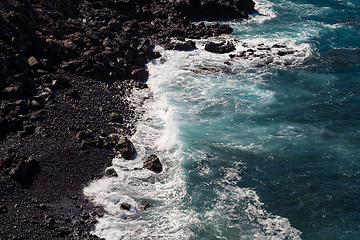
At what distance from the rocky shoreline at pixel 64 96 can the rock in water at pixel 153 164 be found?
10.0ft

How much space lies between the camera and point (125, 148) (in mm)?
25125

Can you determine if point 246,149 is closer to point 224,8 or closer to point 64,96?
point 64,96

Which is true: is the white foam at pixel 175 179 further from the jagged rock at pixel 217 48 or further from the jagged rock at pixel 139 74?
the jagged rock at pixel 217 48

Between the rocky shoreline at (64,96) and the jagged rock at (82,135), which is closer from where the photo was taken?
the rocky shoreline at (64,96)

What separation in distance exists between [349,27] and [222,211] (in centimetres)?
4381

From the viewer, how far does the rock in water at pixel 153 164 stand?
2383cm

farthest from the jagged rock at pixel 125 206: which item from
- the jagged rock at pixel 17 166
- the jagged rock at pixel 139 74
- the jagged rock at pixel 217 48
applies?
the jagged rock at pixel 217 48

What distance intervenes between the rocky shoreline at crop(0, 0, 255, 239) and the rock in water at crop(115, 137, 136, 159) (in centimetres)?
85

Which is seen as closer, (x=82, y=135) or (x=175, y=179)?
(x=175, y=179)

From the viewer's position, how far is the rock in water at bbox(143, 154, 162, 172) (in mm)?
23828

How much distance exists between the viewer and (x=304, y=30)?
163 feet

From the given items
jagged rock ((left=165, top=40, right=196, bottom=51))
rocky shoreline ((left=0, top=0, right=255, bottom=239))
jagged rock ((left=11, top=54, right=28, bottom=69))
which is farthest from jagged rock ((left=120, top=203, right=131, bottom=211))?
jagged rock ((left=165, top=40, right=196, bottom=51))

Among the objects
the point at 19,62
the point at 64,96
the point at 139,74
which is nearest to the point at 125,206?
the point at 64,96

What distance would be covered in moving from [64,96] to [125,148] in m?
9.28
